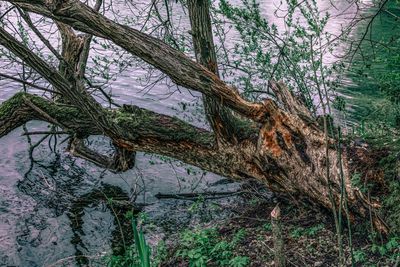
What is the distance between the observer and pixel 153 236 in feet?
19.5

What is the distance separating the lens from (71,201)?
7.11 metres

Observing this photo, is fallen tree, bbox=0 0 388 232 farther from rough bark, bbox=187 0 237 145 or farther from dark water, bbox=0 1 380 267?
dark water, bbox=0 1 380 267

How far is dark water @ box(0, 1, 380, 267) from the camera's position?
589 centimetres

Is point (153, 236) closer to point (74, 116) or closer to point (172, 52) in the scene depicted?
point (74, 116)

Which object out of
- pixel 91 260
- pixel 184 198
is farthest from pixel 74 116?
pixel 184 198

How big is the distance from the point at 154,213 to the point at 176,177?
47.3 inches

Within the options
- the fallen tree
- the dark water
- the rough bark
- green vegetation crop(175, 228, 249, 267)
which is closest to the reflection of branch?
the dark water

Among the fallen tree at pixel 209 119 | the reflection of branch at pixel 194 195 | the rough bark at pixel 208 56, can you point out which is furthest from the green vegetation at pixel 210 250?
the reflection of branch at pixel 194 195

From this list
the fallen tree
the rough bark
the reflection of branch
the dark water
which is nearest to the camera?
the fallen tree

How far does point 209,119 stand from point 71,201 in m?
3.10

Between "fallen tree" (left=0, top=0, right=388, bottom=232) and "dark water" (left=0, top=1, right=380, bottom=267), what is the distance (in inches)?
45.1

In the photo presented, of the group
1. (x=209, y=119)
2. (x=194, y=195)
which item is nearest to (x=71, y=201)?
(x=194, y=195)

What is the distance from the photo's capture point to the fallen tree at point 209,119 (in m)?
4.23

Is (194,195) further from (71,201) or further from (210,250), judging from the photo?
(210,250)
